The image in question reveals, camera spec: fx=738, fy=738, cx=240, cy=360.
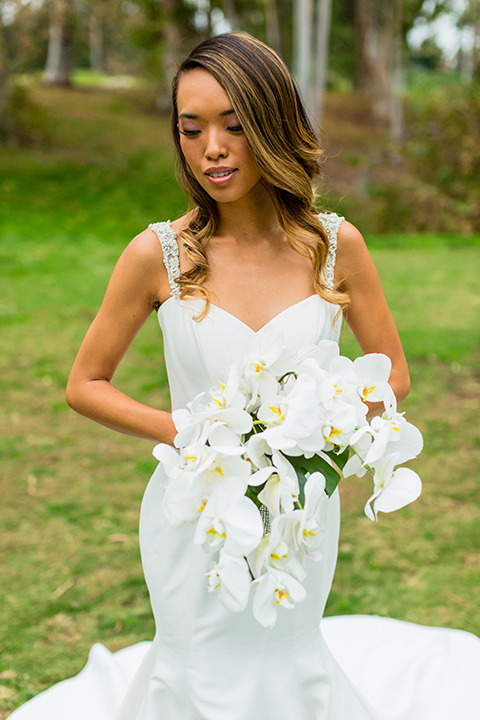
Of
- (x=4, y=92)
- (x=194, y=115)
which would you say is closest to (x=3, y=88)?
(x=4, y=92)

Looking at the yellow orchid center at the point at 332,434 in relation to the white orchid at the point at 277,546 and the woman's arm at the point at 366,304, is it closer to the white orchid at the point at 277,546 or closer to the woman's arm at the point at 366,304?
the white orchid at the point at 277,546

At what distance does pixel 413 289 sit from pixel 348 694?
893cm

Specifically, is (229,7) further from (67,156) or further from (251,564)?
(251,564)

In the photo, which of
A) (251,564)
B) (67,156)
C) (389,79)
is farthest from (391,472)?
(389,79)

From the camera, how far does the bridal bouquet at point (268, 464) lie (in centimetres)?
166

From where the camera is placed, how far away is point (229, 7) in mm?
24141

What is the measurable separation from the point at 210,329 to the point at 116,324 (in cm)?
32

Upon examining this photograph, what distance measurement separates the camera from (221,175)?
218 cm

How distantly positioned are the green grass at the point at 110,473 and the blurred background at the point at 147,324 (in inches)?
0.7

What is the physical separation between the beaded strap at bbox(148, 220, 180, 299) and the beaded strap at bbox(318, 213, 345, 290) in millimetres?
479

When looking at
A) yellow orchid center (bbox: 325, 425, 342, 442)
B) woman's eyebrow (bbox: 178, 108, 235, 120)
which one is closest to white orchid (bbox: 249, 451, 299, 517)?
yellow orchid center (bbox: 325, 425, 342, 442)

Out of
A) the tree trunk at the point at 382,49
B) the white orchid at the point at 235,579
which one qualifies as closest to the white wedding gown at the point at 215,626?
the white orchid at the point at 235,579

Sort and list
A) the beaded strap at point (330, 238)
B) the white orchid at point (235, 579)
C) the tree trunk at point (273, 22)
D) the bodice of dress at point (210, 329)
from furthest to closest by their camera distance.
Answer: the tree trunk at point (273, 22) → the beaded strap at point (330, 238) → the bodice of dress at point (210, 329) → the white orchid at point (235, 579)

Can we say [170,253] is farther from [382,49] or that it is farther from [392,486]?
[382,49]
